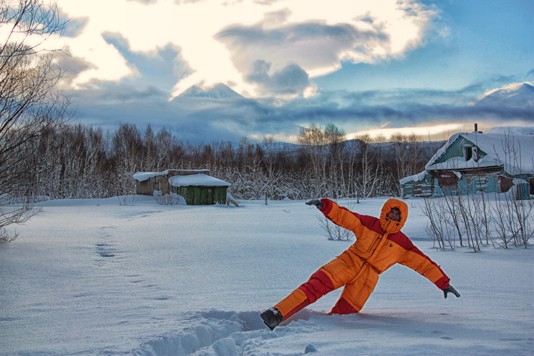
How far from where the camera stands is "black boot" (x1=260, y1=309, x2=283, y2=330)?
→ 395 centimetres

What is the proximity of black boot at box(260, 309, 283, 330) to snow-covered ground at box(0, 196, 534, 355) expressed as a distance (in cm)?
7

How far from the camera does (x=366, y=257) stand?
4535 millimetres

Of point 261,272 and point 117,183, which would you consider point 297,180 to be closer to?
point 117,183

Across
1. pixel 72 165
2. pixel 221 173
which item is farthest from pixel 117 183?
pixel 221 173

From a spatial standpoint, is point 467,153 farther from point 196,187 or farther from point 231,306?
point 231,306

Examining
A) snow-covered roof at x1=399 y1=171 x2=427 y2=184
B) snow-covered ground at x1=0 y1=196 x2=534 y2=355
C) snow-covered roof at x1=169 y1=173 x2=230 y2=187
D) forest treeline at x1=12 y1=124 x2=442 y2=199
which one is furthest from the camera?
forest treeline at x1=12 y1=124 x2=442 y2=199

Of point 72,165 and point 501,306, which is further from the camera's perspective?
point 72,165

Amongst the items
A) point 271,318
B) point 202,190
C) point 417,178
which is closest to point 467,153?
point 417,178

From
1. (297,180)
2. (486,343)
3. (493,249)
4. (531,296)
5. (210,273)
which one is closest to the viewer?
(486,343)

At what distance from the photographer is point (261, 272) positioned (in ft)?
25.5

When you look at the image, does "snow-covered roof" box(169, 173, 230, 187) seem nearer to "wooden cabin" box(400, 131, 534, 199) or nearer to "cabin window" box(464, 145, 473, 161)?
"wooden cabin" box(400, 131, 534, 199)

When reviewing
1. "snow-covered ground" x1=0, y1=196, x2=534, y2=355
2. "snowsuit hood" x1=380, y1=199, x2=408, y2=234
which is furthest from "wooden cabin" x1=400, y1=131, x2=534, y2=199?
"snowsuit hood" x1=380, y1=199, x2=408, y2=234

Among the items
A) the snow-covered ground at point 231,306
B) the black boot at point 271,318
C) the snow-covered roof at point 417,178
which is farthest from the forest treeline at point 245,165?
the black boot at point 271,318

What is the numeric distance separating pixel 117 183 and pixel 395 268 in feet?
156
